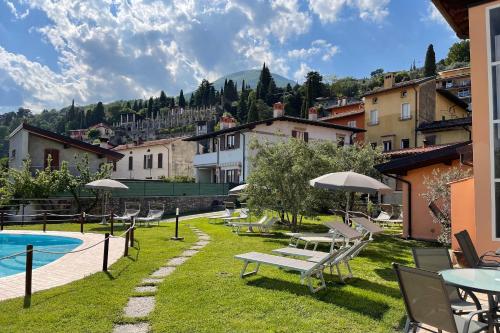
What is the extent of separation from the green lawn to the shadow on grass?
0.04ft

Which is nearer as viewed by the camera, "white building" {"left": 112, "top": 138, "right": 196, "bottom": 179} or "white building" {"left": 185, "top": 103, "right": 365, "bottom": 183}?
"white building" {"left": 185, "top": 103, "right": 365, "bottom": 183}

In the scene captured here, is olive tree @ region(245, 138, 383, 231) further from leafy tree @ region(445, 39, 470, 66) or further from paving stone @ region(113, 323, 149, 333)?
leafy tree @ region(445, 39, 470, 66)

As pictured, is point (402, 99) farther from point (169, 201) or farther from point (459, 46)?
point (459, 46)

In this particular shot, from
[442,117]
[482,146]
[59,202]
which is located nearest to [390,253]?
[482,146]

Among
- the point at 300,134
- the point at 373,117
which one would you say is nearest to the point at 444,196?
the point at 300,134

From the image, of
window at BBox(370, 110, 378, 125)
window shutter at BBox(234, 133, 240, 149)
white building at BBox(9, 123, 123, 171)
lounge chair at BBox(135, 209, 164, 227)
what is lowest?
lounge chair at BBox(135, 209, 164, 227)

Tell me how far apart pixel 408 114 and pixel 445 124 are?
363 cm

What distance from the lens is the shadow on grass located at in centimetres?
564

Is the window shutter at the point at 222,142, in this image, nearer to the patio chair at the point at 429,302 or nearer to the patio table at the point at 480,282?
the patio table at the point at 480,282

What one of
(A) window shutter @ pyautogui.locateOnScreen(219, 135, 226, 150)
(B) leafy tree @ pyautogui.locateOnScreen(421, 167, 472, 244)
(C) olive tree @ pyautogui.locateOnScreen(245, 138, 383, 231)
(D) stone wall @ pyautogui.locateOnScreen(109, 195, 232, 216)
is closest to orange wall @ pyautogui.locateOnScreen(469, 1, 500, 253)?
(B) leafy tree @ pyautogui.locateOnScreen(421, 167, 472, 244)

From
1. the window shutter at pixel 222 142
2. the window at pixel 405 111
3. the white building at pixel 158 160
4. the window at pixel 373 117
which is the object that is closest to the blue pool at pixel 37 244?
the window shutter at pixel 222 142

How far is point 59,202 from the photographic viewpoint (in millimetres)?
21219

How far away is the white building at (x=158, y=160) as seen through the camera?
4150 cm

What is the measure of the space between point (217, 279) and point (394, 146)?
32153 millimetres
